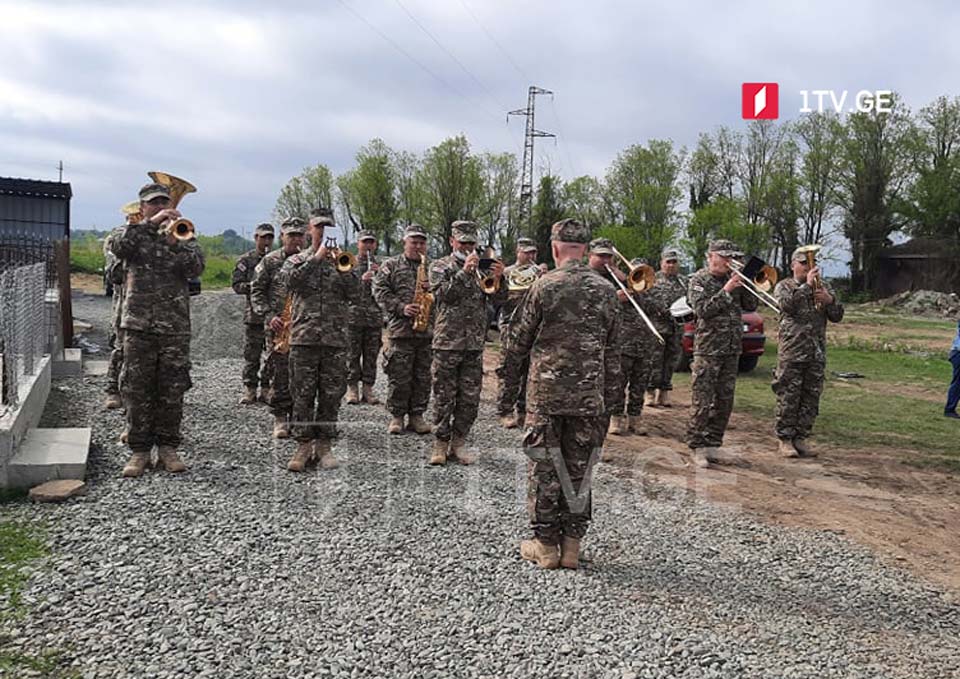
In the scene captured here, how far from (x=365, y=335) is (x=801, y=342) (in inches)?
206

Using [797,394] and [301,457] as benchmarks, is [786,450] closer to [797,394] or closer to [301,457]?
[797,394]

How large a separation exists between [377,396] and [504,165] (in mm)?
37197

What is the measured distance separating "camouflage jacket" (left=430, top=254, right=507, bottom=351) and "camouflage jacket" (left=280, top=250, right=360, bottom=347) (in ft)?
2.95

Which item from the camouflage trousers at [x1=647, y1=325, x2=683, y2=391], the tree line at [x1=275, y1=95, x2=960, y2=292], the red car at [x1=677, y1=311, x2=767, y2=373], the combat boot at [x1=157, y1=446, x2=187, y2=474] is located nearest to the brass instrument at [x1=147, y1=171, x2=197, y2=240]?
the combat boot at [x1=157, y1=446, x2=187, y2=474]

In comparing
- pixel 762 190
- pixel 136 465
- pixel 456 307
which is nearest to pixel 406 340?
pixel 456 307

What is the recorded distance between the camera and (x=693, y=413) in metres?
7.92

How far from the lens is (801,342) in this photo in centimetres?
805

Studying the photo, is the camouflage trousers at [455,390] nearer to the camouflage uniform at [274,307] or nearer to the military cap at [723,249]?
the camouflage uniform at [274,307]

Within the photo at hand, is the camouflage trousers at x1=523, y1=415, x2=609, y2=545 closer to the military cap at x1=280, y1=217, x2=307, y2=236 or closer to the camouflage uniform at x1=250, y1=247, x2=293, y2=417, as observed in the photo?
the camouflage uniform at x1=250, y1=247, x2=293, y2=417

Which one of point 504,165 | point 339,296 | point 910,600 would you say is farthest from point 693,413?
point 504,165

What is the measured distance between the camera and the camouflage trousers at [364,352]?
9.95 metres

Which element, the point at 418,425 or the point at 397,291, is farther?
the point at 397,291

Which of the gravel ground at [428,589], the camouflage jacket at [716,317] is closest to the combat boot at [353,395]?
the gravel ground at [428,589]

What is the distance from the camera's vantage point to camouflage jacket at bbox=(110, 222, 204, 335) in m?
6.00
